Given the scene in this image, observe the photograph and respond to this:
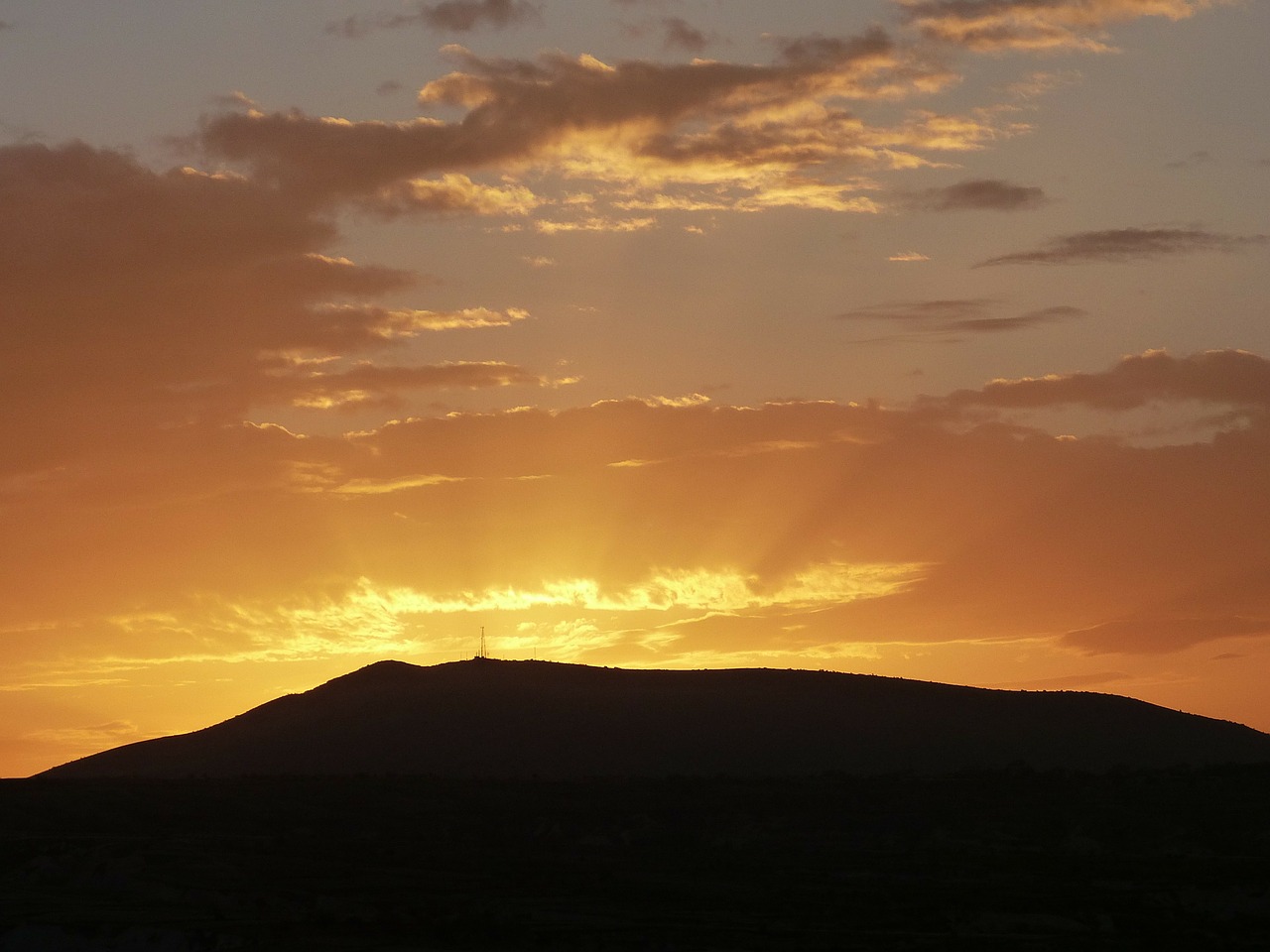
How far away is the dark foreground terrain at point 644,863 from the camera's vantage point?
129 feet

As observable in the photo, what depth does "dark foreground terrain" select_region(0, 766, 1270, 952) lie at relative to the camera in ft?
129

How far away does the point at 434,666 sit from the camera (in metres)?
98.4

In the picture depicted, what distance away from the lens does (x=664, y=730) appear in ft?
277

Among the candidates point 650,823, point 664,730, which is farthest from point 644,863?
point 664,730

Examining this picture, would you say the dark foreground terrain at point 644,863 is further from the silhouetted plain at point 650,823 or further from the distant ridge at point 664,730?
the distant ridge at point 664,730

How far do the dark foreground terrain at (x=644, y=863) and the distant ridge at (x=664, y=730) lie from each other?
9.54 m

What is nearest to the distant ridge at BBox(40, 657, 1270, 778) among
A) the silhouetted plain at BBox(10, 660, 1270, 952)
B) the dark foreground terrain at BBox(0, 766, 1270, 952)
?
the silhouetted plain at BBox(10, 660, 1270, 952)

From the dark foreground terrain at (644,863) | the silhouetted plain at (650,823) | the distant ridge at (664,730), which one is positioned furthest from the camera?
the distant ridge at (664,730)

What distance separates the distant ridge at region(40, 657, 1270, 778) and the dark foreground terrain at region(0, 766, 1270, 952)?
31.3ft

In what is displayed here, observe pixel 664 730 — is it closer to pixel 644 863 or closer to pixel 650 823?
pixel 650 823

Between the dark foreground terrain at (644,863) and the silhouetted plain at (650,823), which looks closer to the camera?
the dark foreground terrain at (644,863)

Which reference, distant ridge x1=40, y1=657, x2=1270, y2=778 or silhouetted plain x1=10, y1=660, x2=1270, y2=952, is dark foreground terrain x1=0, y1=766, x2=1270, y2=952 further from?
distant ridge x1=40, y1=657, x2=1270, y2=778

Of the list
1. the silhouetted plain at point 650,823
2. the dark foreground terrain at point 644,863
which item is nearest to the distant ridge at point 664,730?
the silhouetted plain at point 650,823

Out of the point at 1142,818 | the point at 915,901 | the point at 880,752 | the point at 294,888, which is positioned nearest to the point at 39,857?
the point at 294,888
